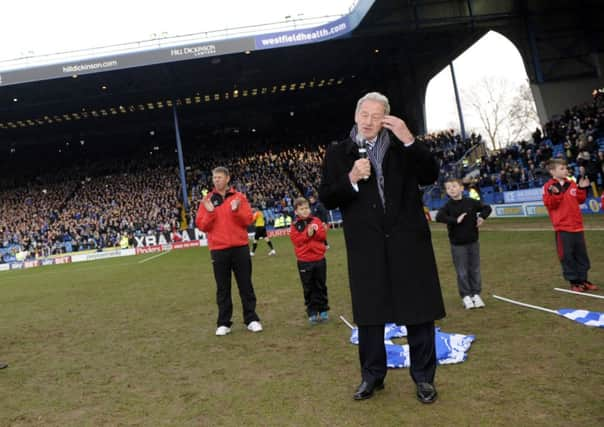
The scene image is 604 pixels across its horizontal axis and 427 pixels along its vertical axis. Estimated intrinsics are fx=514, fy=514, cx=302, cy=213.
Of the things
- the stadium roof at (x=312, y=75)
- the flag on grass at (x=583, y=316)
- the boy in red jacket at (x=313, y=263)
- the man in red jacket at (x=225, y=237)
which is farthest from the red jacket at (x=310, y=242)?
the stadium roof at (x=312, y=75)

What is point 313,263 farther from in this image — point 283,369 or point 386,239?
point 386,239

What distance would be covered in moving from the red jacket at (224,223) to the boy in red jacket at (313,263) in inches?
29.6

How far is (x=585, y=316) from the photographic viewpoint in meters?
5.23

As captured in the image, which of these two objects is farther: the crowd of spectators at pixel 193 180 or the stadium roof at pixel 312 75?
the stadium roof at pixel 312 75

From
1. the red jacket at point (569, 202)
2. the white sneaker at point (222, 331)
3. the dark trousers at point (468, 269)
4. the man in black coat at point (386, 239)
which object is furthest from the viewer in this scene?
the red jacket at point (569, 202)

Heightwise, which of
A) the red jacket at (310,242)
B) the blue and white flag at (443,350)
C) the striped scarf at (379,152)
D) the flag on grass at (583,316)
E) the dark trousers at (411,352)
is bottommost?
the flag on grass at (583,316)

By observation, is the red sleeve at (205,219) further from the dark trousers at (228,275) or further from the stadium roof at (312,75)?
the stadium roof at (312,75)

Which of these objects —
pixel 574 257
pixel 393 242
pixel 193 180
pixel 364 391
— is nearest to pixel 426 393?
pixel 364 391

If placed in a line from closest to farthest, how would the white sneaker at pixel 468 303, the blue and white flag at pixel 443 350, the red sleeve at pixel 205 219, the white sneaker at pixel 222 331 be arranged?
the blue and white flag at pixel 443 350 < the red sleeve at pixel 205 219 < the white sneaker at pixel 222 331 < the white sneaker at pixel 468 303

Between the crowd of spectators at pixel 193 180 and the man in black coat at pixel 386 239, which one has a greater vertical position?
the crowd of spectators at pixel 193 180

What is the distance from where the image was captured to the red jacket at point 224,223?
630 cm

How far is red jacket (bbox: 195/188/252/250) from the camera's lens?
630 cm

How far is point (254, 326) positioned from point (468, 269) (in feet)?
9.25

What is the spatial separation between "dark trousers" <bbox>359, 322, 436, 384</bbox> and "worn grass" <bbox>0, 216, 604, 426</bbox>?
6.8 inches
